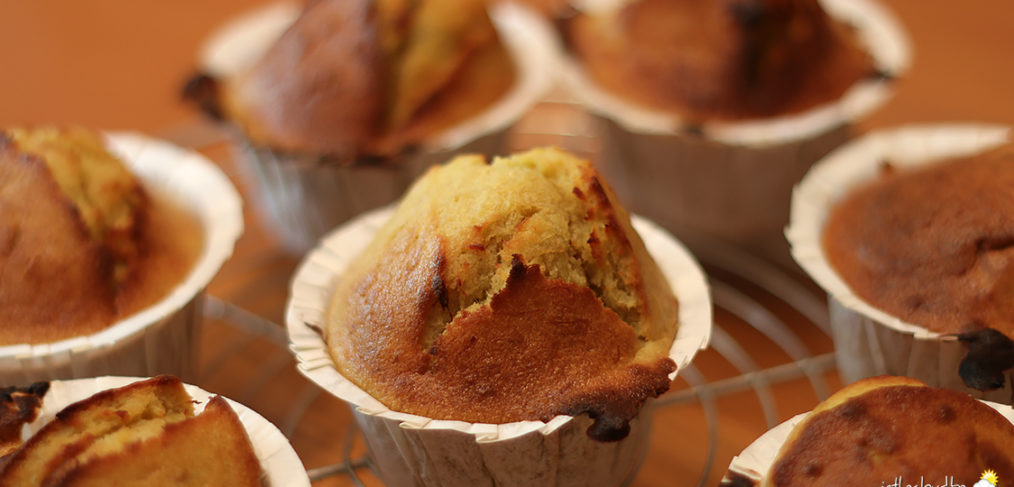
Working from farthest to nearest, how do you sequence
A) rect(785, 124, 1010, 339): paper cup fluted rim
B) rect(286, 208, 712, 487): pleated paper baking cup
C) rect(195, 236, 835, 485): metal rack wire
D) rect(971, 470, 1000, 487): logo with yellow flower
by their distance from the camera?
rect(195, 236, 835, 485): metal rack wire
rect(785, 124, 1010, 339): paper cup fluted rim
rect(286, 208, 712, 487): pleated paper baking cup
rect(971, 470, 1000, 487): logo with yellow flower

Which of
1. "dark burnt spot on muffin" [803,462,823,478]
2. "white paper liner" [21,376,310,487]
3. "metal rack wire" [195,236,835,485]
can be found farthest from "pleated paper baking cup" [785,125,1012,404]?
"white paper liner" [21,376,310,487]

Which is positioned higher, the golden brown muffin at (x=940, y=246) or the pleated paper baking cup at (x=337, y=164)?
the pleated paper baking cup at (x=337, y=164)

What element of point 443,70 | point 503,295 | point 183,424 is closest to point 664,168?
point 443,70

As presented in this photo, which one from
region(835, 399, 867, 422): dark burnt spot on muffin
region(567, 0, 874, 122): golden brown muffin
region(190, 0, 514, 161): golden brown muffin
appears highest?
region(190, 0, 514, 161): golden brown muffin

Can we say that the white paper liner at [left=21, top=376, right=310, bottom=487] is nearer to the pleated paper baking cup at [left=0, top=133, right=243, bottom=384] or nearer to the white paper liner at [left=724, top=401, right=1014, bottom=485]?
the pleated paper baking cup at [left=0, top=133, right=243, bottom=384]

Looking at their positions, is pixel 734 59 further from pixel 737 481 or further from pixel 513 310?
pixel 737 481

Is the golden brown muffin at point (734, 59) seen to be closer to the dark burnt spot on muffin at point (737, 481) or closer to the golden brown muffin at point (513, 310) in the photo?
the golden brown muffin at point (513, 310)

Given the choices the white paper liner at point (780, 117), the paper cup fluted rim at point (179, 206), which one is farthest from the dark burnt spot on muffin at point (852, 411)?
the paper cup fluted rim at point (179, 206)

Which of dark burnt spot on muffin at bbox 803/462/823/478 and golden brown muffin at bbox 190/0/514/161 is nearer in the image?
dark burnt spot on muffin at bbox 803/462/823/478
